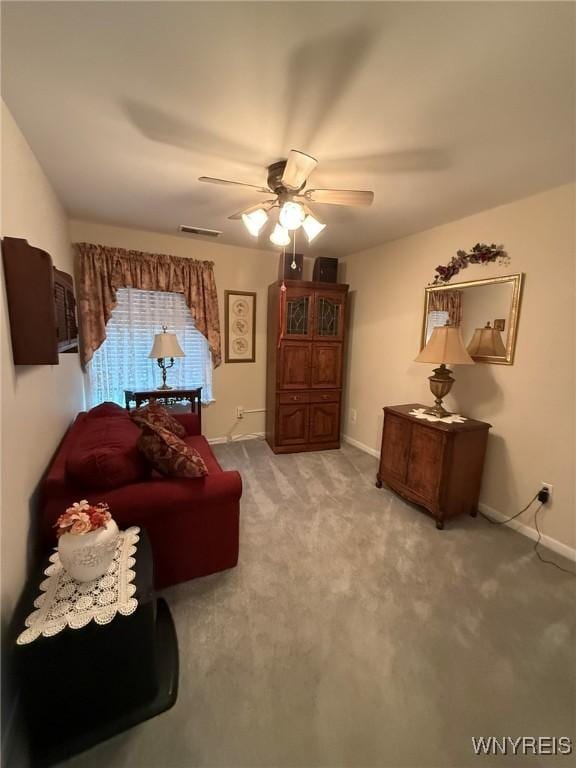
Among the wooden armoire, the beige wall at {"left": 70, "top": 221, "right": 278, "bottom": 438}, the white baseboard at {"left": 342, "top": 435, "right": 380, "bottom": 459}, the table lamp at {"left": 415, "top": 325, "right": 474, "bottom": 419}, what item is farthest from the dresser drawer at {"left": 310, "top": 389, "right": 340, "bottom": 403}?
the table lamp at {"left": 415, "top": 325, "right": 474, "bottom": 419}

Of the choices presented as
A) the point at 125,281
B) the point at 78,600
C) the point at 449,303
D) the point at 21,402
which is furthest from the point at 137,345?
the point at 449,303

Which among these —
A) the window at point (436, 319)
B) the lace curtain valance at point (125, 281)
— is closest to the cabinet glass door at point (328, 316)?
the window at point (436, 319)

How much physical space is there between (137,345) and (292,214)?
240cm

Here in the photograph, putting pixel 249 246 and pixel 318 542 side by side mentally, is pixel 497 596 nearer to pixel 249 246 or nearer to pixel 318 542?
pixel 318 542

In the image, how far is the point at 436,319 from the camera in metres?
2.78

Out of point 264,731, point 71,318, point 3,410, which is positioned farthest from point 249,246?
point 264,731

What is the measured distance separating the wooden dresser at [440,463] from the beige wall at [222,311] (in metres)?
1.91

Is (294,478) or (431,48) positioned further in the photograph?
(294,478)

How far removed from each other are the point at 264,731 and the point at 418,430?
197 centimetres

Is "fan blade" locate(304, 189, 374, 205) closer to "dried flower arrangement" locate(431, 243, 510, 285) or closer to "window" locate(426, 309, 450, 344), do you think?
"dried flower arrangement" locate(431, 243, 510, 285)

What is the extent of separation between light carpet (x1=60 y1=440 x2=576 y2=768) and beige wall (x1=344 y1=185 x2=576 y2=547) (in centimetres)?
44

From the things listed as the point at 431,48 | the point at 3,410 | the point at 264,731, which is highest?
the point at 431,48

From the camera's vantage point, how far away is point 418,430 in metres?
2.45

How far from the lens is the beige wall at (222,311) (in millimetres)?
3357
